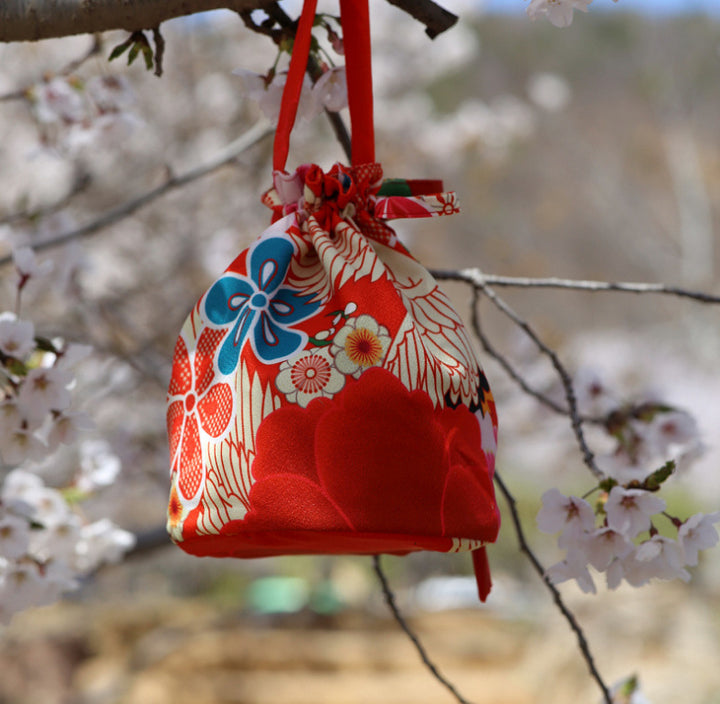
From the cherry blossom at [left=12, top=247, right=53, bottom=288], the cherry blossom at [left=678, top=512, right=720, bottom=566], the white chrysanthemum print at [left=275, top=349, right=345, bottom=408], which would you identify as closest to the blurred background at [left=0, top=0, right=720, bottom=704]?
the cherry blossom at [left=12, top=247, right=53, bottom=288]

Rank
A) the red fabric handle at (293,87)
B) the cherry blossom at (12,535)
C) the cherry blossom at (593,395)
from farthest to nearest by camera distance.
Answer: the cherry blossom at (593,395) → the cherry blossom at (12,535) → the red fabric handle at (293,87)

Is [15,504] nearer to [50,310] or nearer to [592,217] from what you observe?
[50,310]

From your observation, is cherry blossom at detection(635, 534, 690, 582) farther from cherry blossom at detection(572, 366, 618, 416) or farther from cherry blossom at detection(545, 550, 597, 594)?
cherry blossom at detection(572, 366, 618, 416)

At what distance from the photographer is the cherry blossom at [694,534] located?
70 centimetres

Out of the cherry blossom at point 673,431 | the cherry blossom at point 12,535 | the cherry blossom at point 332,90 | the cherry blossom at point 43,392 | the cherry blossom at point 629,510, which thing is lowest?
the cherry blossom at point 629,510

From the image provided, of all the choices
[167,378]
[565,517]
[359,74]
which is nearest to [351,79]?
[359,74]

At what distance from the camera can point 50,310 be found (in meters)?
3.24

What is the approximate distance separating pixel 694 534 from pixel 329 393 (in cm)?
39

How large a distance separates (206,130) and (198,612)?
9.43ft

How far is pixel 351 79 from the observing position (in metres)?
0.66

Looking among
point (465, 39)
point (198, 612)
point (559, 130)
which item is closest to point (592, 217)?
point (559, 130)

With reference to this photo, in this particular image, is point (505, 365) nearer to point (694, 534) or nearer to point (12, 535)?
point (694, 534)

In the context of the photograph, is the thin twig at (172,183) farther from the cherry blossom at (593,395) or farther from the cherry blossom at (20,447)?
the cherry blossom at (593,395)

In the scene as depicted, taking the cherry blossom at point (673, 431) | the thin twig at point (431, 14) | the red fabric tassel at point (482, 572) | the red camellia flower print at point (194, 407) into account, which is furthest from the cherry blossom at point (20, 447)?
the cherry blossom at point (673, 431)
